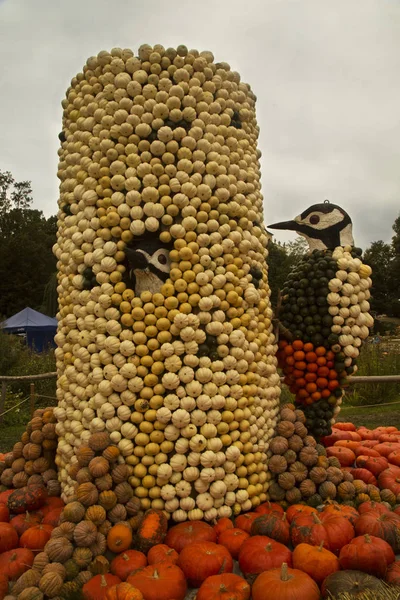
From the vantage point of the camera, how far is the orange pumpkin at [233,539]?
3.24 metres

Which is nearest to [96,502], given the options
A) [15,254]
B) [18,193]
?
[15,254]

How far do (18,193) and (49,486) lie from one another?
36853 mm

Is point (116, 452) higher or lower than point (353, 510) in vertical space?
higher

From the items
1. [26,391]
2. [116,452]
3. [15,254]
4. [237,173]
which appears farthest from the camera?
[15,254]

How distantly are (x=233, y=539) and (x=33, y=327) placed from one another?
17003mm

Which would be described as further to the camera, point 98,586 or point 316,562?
point 316,562

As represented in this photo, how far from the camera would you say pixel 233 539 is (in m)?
3.28

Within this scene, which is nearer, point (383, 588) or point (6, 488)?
point (383, 588)

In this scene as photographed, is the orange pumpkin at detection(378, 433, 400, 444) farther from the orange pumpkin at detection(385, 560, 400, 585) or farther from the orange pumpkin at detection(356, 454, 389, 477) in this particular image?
the orange pumpkin at detection(385, 560, 400, 585)

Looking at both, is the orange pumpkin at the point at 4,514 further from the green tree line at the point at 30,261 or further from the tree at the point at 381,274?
the tree at the point at 381,274

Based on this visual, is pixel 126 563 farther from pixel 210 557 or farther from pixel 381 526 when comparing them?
pixel 381 526

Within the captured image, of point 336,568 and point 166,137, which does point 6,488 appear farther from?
point 166,137

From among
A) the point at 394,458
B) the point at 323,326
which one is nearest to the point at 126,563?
the point at 323,326

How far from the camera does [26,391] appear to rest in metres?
12.1
